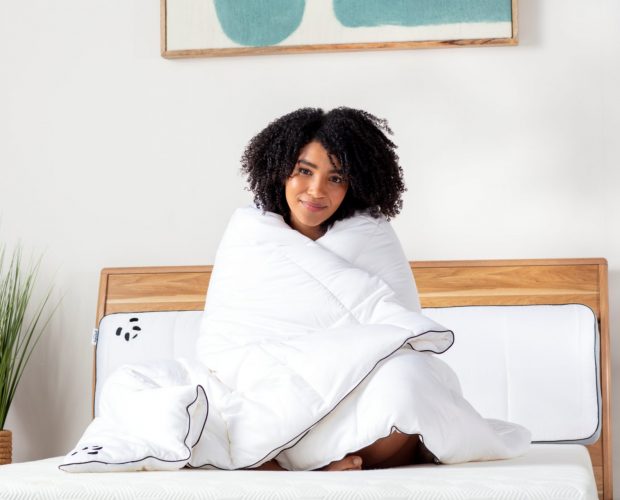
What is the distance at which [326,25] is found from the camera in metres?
3.01

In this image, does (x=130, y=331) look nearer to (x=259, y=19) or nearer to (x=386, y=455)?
(x=259, y=19)

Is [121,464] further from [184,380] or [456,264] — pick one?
[456,264]

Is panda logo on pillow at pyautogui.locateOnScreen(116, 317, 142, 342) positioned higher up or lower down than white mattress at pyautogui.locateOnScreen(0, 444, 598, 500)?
higher up

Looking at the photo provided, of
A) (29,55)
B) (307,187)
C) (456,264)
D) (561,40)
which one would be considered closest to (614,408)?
(456,264)

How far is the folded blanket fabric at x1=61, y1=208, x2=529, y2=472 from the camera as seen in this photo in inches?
65.7

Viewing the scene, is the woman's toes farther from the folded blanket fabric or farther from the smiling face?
the smiling face

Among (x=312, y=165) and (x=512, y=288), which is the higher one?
(x=312, y=165)

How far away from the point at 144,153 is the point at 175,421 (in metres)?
1.62

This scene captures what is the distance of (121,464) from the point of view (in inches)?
64.0

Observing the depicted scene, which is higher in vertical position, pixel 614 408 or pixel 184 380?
pixel 184 380

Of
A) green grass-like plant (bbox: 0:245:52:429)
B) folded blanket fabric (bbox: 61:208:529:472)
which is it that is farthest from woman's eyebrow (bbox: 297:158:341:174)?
green grass-like plant (bbox: 0:245:52:429)

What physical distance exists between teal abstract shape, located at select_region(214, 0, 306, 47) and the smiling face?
3.25 feet

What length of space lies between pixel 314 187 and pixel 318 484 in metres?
0.80

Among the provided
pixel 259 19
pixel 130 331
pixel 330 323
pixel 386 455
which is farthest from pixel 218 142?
pixel 386 455
